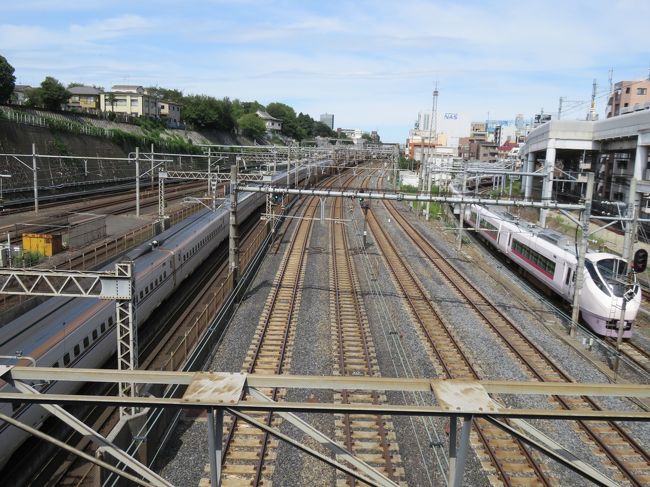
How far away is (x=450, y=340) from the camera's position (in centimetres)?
1598

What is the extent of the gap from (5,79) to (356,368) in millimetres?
51070

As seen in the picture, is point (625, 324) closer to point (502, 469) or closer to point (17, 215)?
point (502, 469)

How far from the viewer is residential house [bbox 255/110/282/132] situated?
128125mm

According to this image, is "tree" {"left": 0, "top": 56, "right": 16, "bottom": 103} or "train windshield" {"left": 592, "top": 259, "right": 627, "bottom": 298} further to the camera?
"tree" {"left": 0, "top": 56, "right": 16, "bottom": 103}

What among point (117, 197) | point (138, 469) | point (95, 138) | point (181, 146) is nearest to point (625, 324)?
point (138, 469)

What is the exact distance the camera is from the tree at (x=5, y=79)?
162ft

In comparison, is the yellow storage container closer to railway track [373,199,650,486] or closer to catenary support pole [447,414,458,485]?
railway track [373,199,650,486]

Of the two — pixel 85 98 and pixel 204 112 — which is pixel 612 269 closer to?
pixel 204 112

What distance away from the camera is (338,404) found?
377cm

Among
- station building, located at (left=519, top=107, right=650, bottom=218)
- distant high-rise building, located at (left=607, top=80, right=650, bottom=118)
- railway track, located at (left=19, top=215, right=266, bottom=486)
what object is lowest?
railway track, located at (left=19, top=215, right=266, bottom=486)

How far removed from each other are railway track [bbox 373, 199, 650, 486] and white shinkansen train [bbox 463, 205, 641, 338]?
8.02ft

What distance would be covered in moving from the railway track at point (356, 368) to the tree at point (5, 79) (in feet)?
137

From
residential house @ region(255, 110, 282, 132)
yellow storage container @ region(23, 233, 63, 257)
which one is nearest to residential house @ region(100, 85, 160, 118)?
residential house @ region(255, 110, 282, 132)

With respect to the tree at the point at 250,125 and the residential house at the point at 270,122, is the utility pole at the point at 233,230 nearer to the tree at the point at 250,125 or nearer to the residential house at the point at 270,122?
the tree at the point at 250,125
